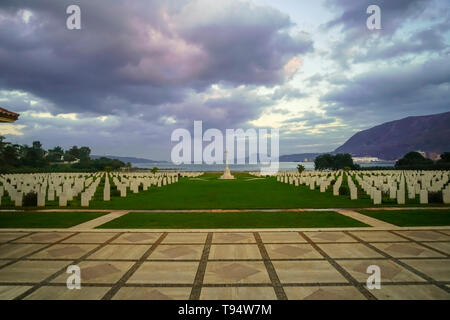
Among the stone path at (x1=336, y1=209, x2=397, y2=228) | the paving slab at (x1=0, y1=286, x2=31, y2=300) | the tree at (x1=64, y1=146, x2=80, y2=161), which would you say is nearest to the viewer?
the paving slab at (x1=0, y1=286, x2=31, y2=300)

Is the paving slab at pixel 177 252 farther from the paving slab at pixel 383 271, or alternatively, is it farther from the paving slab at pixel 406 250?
the paving slab at pixel 406 250

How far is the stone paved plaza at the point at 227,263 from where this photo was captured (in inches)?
Result: 150

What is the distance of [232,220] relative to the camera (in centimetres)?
928

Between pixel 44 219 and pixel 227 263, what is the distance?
8.36 m

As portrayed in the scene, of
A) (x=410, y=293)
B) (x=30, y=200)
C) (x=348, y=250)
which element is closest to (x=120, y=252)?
(x=348, y=250)

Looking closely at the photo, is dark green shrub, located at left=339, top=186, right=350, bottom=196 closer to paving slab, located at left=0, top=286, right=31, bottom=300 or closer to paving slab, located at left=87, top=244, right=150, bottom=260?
paving slab, located at left=87, top=244, right=150, bottom=260

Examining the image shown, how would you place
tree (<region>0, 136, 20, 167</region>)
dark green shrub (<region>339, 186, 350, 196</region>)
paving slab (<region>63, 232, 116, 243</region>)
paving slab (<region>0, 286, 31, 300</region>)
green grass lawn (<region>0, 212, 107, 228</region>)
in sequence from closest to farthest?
1. paving slab (<region>0, 286, 31, 300</region>)
2. paving slab (<region>63, 232, 116, 243</region>)
3. green grass lawn (<region>0, 212, 107, 228</region>)
4. dark green shrub (<region>339, 186, 350, 196</region>)
5. tree (<region>0, 136, 20, 167</region>)

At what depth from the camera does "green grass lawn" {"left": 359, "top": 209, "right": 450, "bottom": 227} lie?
8.48m

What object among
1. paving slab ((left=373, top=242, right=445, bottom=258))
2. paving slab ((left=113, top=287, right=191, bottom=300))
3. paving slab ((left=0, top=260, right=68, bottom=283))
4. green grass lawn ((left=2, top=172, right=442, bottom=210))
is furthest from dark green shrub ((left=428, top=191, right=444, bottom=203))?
paving slab ((left=0, top=260, right=68, bottom=283))

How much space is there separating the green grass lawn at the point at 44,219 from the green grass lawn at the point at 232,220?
143 centimetres

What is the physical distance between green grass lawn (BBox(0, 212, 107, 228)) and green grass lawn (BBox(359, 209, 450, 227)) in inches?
438

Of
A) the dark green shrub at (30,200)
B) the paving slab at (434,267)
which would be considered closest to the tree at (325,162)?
the dark green shrub at (30,200)

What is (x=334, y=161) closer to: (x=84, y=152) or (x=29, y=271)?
(x=29, y=271)
